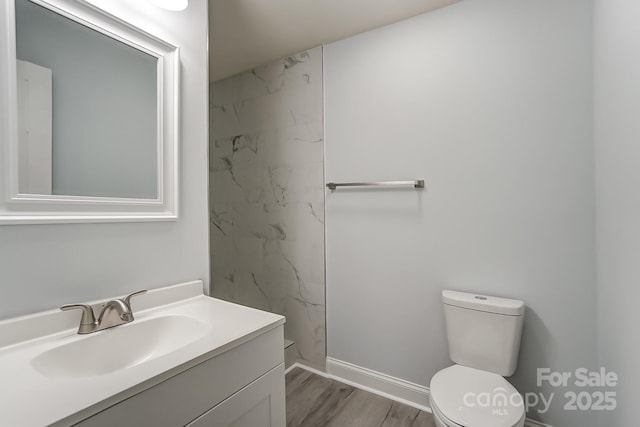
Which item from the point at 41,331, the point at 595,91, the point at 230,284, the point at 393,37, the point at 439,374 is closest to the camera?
Answer: the point at 41,331

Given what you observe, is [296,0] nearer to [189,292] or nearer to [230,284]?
[189,292]

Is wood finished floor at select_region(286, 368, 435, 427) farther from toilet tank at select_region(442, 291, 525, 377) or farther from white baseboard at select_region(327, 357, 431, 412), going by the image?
toilet tank at select_region(442, 291, 525, 377)

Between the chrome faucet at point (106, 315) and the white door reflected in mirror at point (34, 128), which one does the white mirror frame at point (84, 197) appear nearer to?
the white door reflected in mirror at point (34, 128)

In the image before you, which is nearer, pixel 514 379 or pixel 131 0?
pixel 131 0

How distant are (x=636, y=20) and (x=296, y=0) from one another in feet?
4.69

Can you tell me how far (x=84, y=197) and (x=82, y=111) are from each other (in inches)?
12.2

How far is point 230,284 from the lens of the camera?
8.54 ft

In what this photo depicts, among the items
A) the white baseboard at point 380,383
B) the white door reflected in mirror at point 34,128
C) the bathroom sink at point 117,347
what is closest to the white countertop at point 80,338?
the bathroom sink at point 117,347

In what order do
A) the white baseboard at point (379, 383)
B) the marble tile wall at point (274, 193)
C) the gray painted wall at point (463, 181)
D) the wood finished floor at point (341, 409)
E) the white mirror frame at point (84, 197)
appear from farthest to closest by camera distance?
the marble tile wall at point (274, 193) < the white baseboard at point (379, 383) < the wood finished floor at point (341, 409) < the gray painted wall at point (463, 181) < the white mirror frame at point (84, 197)

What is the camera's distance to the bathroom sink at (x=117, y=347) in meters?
0.83

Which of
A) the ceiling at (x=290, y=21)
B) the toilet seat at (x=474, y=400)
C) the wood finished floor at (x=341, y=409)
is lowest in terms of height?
the wood finished floor at (x=341, y=409)

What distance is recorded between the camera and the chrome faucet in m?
0.93

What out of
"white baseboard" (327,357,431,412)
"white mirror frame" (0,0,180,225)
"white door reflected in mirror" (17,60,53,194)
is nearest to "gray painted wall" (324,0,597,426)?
"white baseboard" (327,357,431,412)

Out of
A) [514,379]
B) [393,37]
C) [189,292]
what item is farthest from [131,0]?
[514,379]
